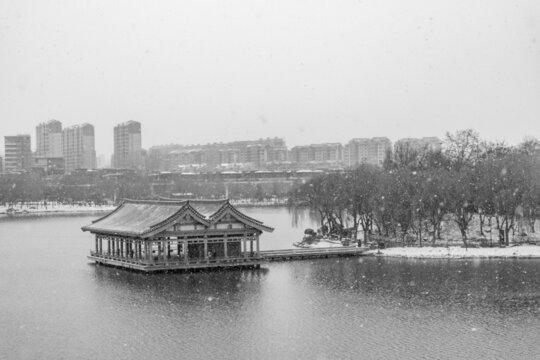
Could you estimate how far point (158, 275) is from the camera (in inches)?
1797

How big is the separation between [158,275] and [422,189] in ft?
75.6

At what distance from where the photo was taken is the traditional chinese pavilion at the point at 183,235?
46.9 metres

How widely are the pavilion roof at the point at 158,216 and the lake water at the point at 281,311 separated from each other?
235cm

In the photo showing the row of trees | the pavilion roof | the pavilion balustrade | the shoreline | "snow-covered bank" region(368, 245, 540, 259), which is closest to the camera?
the pavilion roof

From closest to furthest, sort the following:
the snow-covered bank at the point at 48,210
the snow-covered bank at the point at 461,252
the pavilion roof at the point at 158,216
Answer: the pavilion roof at the point at 158,216
the snow-covered bank at the point at 461,252
the snow-covered bank at the point at 48,210

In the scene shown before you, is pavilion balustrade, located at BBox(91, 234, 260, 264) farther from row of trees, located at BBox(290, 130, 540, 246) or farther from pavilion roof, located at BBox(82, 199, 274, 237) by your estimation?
row of trees, located at BBox(290, 130, 540, 246)

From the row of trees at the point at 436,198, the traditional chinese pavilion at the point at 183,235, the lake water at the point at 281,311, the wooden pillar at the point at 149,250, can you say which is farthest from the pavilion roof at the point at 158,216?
the row of trees at the point at 436,198

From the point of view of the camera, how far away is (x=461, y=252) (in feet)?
178

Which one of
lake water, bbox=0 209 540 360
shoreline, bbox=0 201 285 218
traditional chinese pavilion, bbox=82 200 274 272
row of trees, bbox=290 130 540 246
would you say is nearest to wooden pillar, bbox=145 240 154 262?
traditional chinese pavilion, bbox=82 200 274 272

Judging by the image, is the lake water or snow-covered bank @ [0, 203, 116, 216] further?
snow-covered bank @ [0, 203, 116, 216]

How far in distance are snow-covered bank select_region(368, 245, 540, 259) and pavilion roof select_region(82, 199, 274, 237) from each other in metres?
9.88

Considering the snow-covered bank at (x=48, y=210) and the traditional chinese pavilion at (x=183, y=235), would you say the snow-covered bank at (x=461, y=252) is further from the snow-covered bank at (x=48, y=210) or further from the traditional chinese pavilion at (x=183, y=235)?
the snow-covered bank at (x=48, y=210)

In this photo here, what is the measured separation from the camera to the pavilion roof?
153ft

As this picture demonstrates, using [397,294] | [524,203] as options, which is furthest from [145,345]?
[524,203]
